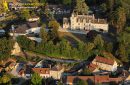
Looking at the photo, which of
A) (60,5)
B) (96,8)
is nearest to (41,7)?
(60,5)

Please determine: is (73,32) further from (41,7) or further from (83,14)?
(41,7)

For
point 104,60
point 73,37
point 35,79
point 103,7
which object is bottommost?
point 35,79

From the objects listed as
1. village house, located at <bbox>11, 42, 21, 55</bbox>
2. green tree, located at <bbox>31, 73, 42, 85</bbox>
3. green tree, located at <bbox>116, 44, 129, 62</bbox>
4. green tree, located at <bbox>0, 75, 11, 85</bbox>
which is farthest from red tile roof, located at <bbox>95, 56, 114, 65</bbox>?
green tree, located at <bbox>0, 75, 11, 85</bbox>

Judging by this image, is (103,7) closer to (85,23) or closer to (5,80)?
(85,23)

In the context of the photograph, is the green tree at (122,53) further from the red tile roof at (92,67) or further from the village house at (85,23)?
the village house at (85,23)

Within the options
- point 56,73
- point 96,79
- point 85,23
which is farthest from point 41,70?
point 85,23
